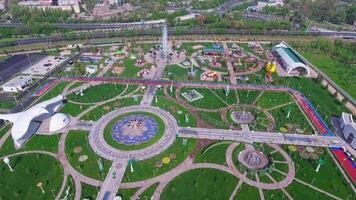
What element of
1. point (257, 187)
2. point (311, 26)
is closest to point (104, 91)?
point (257, 187)

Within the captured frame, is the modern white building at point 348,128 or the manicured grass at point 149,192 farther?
the modern white building at point 348,128

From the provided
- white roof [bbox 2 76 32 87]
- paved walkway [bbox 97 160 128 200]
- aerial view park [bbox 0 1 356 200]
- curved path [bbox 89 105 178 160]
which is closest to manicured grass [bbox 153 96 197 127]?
aerial view park [bbox 0 1 356 200]

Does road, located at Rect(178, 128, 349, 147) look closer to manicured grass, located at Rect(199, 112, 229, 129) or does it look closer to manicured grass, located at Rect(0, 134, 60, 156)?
manicured grass, located at Rect(199, 112, 229, 129)

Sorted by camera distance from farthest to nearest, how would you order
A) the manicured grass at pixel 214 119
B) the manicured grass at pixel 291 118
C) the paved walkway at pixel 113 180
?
the manicured grass at pixel 214 119, the manicured grass at pixel 291 118, the paved walkway at pixel 113 180

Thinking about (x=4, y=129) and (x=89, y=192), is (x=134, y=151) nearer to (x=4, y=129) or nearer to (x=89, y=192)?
(x=89, y=192)

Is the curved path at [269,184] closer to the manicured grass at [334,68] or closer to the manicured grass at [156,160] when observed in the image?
the manicured grass at [156,160]

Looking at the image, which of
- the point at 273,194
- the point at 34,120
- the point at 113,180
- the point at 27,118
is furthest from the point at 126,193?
the point at 34,120

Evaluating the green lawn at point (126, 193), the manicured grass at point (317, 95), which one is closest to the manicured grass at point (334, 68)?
the manicured grass at point (317, 95)

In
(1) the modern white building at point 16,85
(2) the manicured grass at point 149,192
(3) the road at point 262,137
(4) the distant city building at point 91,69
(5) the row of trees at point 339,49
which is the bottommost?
(2) the manicured grass at point 149,192
